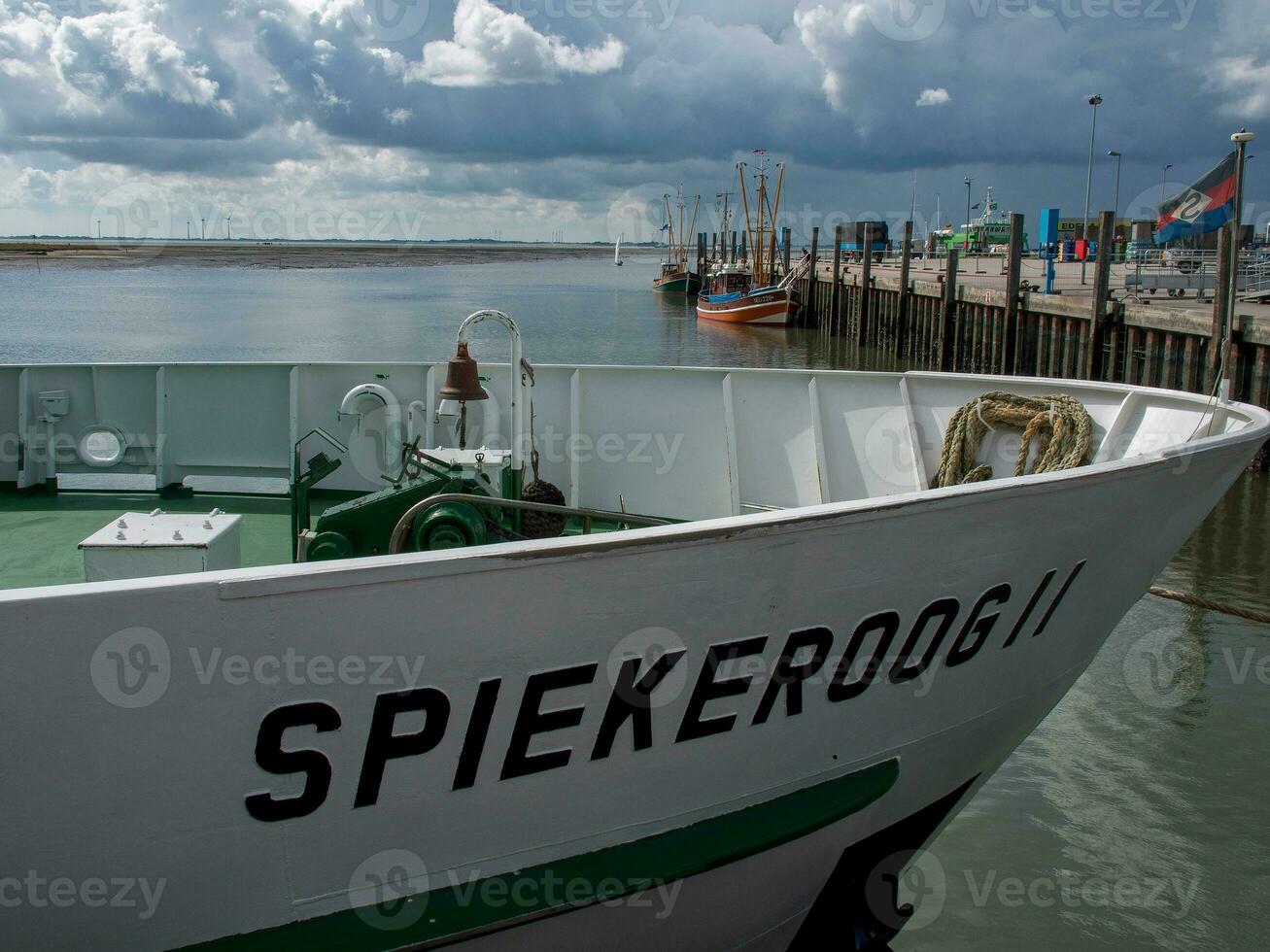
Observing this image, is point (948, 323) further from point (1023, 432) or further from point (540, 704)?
point (540, 704)

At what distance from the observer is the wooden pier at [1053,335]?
547 inches

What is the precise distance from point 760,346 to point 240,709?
127 feet

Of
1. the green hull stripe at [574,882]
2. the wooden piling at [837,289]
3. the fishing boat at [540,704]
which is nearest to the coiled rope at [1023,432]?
the fishing boat at [540,704]

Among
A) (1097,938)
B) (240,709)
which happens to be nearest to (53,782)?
(240,709)

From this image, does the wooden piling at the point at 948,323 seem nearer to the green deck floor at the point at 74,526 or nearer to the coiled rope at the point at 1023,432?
the coiled rope at the point at 1023,432

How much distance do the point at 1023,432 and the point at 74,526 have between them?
5110 mm

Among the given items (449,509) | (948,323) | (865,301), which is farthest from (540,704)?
(865,301)

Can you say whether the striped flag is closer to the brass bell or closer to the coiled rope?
the coiled rope

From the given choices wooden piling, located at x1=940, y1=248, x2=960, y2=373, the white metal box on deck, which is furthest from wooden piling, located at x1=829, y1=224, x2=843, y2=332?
the white metal box on deck

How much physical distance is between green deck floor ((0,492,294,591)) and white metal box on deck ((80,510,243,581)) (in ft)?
3.24

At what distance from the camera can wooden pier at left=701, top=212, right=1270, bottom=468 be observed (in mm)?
13887

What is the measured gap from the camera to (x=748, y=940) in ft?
11.5

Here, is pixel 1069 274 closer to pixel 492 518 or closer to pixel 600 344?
pixel 600 344

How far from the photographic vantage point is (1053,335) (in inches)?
776
